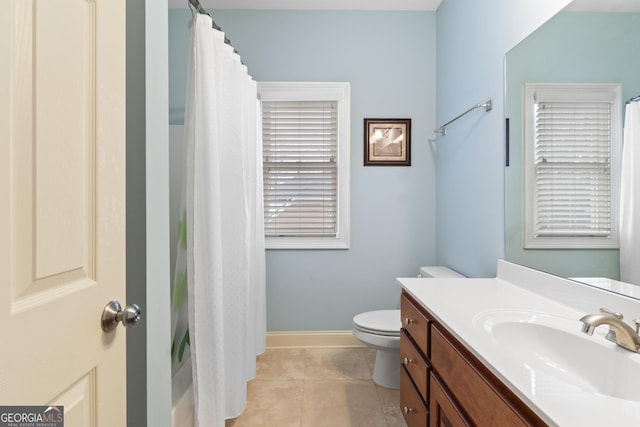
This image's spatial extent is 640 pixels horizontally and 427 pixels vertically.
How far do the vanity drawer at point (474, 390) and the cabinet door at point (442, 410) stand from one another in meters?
0.03

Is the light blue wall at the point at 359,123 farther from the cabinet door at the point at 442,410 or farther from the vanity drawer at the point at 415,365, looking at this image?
the cabinet door at the point at 442,410

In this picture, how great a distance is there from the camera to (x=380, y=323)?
1.94 metres

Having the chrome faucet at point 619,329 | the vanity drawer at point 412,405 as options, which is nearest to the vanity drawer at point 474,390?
the vanity drawer at point 412,405

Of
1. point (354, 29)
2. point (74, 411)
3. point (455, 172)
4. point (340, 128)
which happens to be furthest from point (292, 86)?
point (74, 411)

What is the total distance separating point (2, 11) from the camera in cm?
51

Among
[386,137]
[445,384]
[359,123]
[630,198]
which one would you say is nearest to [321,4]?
[359,123]

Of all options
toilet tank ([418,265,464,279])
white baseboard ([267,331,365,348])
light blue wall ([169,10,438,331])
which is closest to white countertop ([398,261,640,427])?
toilet tank ([418,265,464,279])

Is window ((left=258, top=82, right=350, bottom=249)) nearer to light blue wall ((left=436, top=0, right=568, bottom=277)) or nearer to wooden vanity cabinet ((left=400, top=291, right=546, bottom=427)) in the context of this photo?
light blue wall ((left=436, top=0, right=568, bottom=277))

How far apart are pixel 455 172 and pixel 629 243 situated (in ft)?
4.11

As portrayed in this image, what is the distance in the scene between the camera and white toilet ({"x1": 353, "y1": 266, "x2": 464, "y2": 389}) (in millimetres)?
1849

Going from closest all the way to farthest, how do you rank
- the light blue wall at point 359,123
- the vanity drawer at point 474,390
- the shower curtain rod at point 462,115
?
the vanity drawer at point 474,390 < the shower curtain rod at point 462,115 < the light blue wall at point 359,123

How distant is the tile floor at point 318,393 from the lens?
5.53 ft

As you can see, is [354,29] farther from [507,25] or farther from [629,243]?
[629,243]

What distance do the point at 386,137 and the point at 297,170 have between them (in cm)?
76
